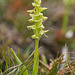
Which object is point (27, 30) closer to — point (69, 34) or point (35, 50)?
point (69, 34)

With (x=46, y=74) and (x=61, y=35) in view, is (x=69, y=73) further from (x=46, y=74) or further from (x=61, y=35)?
(x=61, y=35)

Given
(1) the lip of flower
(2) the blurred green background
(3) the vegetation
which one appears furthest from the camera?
(1) the lip of flower

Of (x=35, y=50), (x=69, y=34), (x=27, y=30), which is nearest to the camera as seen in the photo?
(x=35, y=50)

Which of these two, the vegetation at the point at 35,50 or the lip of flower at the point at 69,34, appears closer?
the vegetation at the point at 35,50

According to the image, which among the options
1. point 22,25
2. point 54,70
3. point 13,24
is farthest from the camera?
point 13,24

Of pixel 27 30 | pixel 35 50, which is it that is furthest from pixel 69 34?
pixel 35 50

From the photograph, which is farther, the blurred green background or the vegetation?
the blurred green background

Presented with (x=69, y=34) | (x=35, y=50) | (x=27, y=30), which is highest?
(x=35, y=50)

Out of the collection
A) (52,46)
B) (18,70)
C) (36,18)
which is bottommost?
(52,46)

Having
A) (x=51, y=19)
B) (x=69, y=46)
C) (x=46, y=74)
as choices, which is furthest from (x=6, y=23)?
(x=46, y=74)

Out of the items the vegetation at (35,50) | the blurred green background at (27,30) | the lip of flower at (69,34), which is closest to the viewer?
the vegetation at (35,50)

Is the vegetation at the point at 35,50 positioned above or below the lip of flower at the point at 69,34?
above
